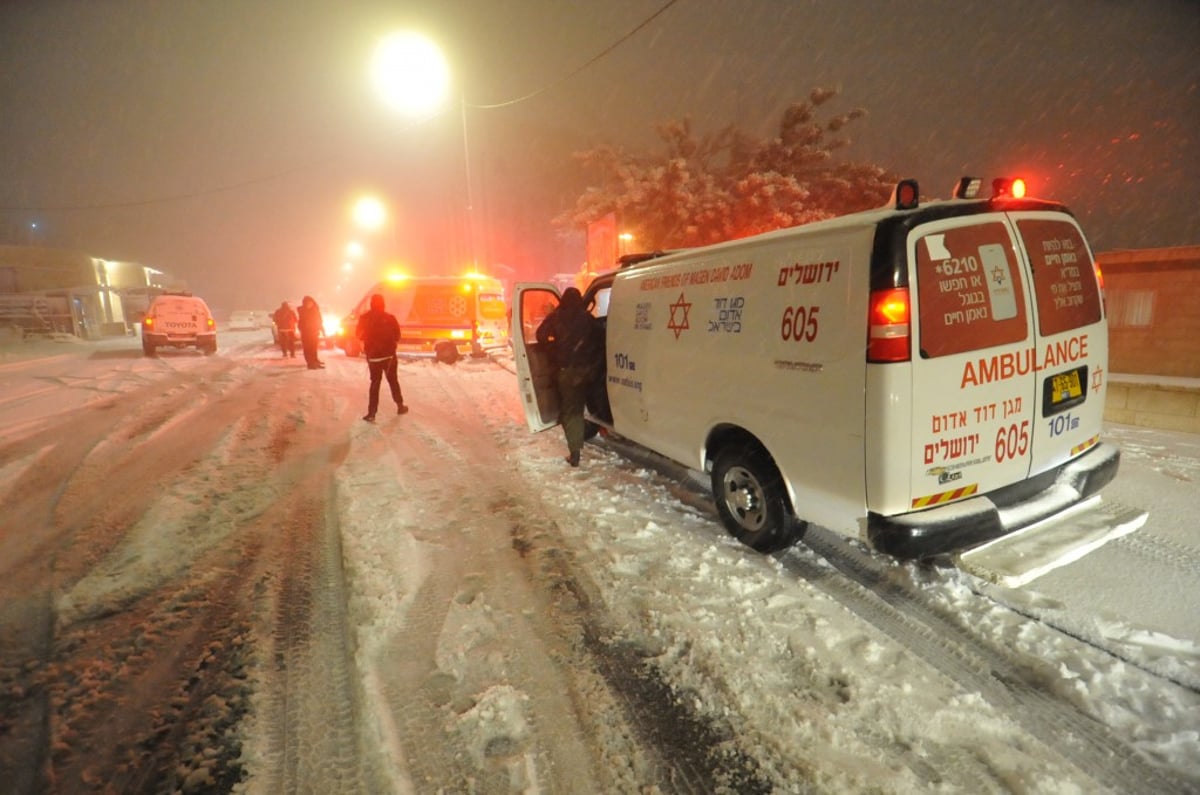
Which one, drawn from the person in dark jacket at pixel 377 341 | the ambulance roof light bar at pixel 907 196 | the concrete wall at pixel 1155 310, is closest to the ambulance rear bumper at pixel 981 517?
the ambulance roof light bar at pixel 907 196

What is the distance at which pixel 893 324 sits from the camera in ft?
8.13

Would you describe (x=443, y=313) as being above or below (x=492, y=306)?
below

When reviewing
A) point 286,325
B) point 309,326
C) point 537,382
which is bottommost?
point 537,382

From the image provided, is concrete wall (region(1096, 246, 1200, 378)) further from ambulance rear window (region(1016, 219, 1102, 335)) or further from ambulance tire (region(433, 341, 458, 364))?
ambulance tire (region(433, 341, 458, 364))

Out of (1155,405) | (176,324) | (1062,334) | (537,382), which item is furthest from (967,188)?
(176,324)

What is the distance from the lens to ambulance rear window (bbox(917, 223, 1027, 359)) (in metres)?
2.52

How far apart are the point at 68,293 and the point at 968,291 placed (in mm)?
34947

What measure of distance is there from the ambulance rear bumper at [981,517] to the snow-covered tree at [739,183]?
459 inches

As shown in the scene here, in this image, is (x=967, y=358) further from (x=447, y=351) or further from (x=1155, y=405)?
(x=447, y=351)

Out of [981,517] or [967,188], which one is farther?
[967,188]

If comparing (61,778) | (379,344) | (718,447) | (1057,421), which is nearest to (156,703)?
(61,778)

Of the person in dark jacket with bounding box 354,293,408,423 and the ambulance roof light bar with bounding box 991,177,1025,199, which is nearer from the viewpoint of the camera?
the ambulance roof light bar with bounding box 991,177,1025,199

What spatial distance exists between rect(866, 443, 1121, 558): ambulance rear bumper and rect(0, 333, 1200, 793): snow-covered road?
42 centimetres

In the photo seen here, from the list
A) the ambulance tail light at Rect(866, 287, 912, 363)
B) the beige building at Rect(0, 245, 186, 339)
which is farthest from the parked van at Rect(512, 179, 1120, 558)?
the beige building at Rect(0, 245, 186, 339)
